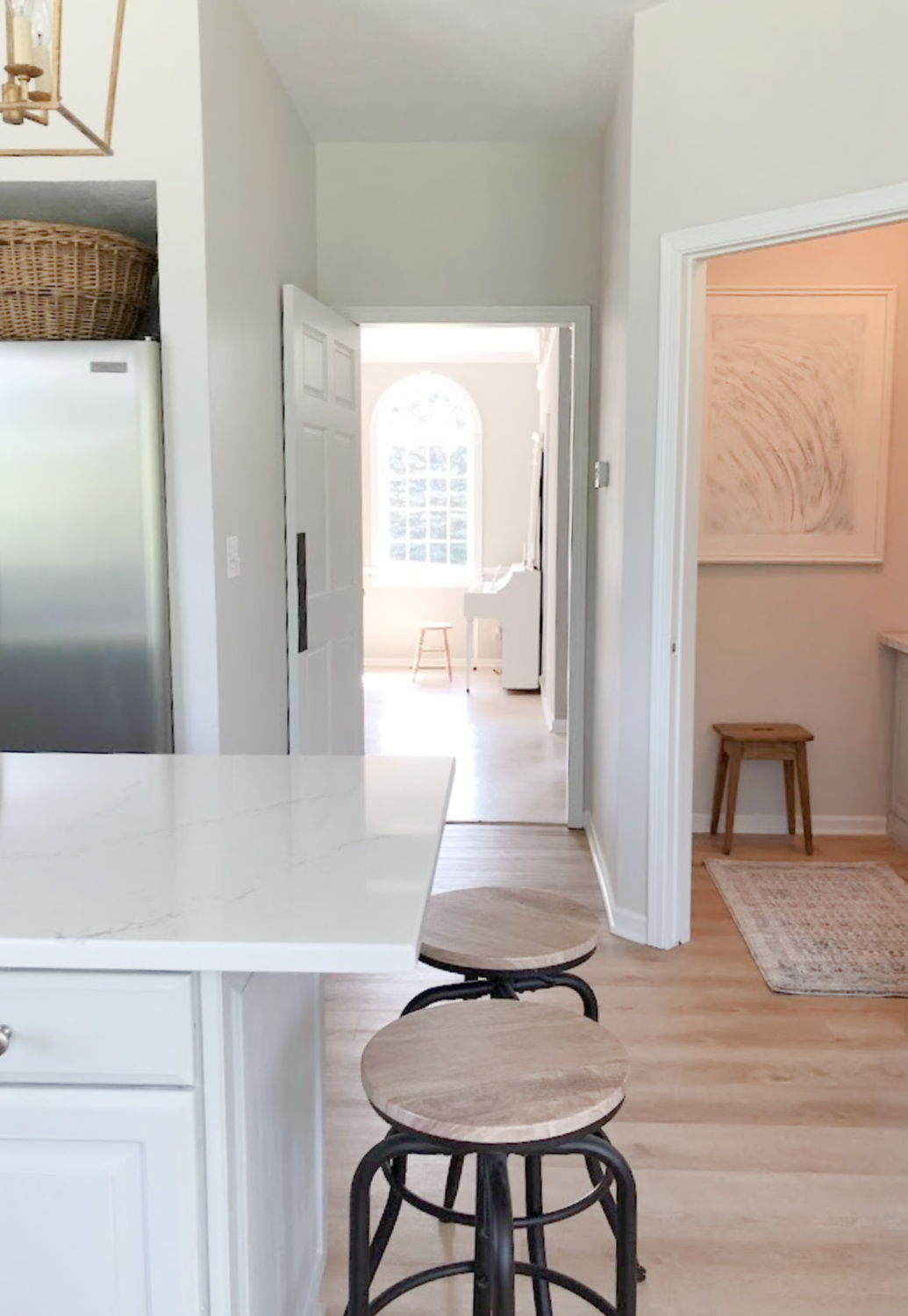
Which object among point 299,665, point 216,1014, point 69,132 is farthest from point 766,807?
point 216,1014

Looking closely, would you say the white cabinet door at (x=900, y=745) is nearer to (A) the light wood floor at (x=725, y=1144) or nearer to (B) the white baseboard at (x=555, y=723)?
(A) the light wood floor at (x=725, y=1144)

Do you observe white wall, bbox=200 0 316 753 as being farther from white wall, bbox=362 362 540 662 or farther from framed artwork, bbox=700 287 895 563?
white wall, bbox=362 362 540 662

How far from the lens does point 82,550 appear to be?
2742 millimetres

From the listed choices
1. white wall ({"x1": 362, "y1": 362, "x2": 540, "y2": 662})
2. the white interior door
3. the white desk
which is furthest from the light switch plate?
white wall ({"x1": 362, "y1": 362, "x2": 540, "y2": 662})

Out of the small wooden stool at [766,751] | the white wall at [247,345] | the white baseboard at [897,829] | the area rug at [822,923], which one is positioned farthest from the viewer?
the white baseboard at [897,829]

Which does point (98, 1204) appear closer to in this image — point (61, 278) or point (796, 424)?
point (61, 278)

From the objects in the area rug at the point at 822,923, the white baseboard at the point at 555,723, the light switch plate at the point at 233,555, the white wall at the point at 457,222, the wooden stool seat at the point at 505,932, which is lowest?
the area rug at the point at 822,923

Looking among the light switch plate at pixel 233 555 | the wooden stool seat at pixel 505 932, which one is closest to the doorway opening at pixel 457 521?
the light switch plate at pixel 233 555

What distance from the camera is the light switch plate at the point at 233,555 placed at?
10.1ft

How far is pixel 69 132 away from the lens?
111 inches

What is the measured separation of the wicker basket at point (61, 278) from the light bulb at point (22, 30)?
1311 millimetres

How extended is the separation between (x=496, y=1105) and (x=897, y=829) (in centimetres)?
375

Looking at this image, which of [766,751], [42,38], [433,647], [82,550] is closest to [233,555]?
[82,550]

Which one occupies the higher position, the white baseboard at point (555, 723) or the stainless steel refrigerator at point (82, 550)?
the stainless steel refrigerator at point (82, 550)
